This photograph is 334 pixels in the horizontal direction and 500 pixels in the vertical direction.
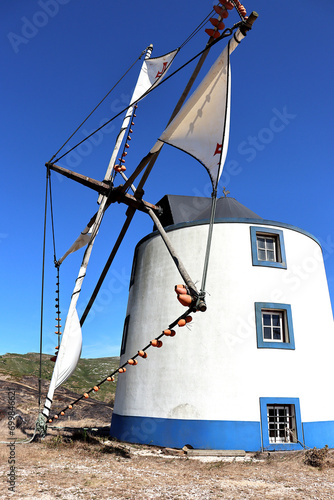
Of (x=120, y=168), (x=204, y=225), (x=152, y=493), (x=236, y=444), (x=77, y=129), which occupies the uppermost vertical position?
(x=77, y=129)

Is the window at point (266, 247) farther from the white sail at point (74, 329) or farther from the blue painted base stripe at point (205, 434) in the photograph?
the white sail at point (74, 329)

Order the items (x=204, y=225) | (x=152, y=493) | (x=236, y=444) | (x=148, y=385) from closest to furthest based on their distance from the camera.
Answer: (x=152, y=493) → (x=236, y=444) → (x=148, y=385) → (x=204, y=225)

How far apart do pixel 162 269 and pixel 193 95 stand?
7457mm

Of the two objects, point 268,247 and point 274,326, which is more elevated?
point 268,247

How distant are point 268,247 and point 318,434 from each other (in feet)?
23.9

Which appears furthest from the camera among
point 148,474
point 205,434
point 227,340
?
point 227,340

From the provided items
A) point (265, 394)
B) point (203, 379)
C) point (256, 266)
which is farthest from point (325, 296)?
point (203, 379)

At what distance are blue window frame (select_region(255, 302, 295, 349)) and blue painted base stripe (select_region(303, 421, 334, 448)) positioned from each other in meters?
2.83

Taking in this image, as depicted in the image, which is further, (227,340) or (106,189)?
(106,189)

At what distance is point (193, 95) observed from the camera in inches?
407

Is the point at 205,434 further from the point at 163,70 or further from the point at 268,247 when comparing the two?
the point at 163,70

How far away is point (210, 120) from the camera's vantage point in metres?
10.1

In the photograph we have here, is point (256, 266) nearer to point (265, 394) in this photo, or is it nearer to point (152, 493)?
point (265, 394)

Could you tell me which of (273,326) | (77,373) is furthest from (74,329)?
(77,373)
